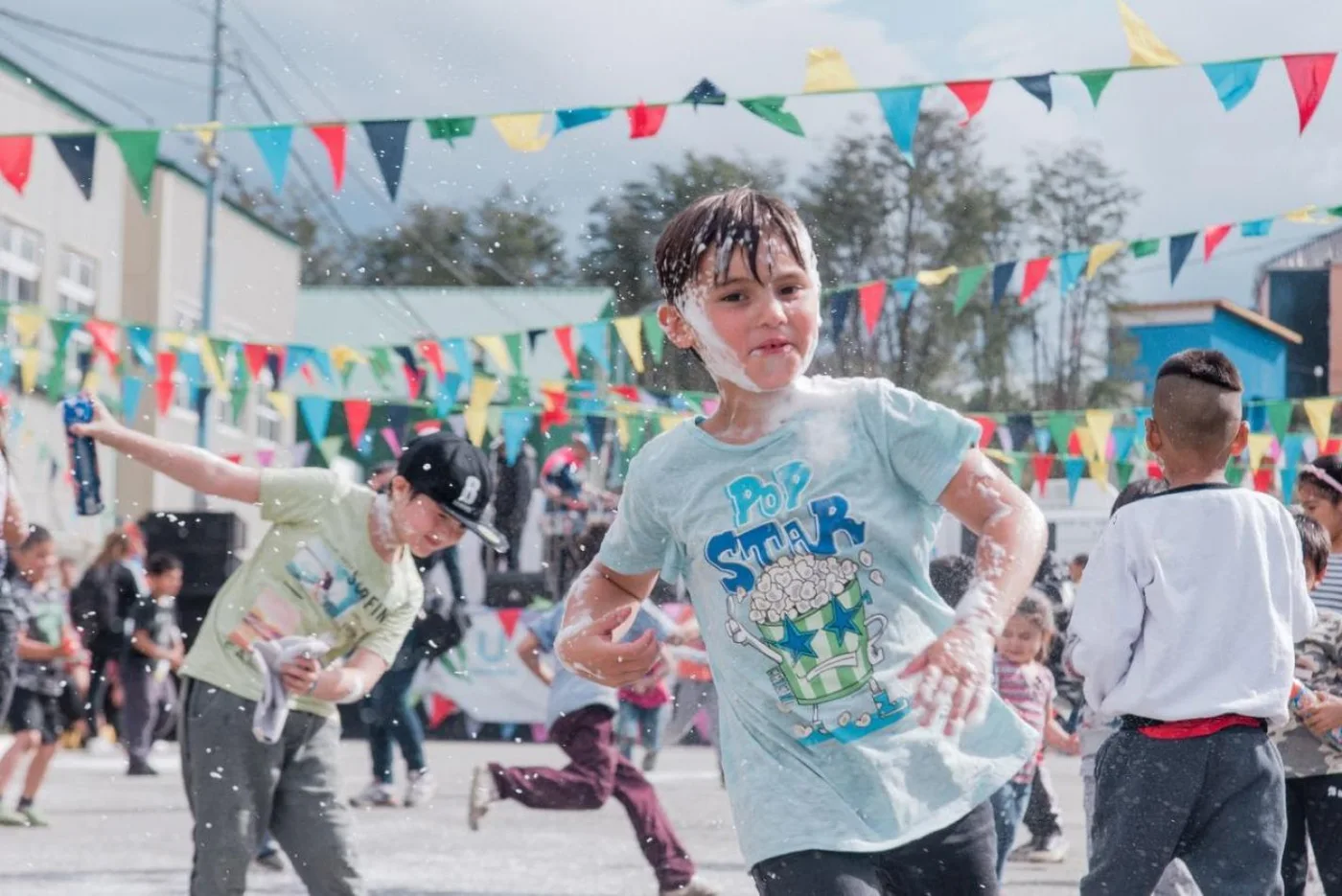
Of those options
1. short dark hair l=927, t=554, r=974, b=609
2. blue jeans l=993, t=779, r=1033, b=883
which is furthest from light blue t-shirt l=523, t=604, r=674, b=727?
blue jeans l=993, t=779, r=1033, b=883

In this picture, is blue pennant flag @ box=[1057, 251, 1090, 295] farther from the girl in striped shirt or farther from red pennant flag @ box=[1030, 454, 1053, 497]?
the girl in striped shirt

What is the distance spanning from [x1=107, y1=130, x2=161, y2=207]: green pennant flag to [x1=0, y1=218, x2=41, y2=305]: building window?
53.9ft

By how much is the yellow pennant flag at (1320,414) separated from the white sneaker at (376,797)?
5.60m

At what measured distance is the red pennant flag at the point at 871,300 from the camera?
11164 mm

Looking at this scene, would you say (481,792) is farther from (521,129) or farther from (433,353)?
(433,353)

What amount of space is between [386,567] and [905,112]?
126 inches

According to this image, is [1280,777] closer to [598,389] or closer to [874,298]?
[874,298]

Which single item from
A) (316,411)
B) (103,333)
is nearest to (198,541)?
(103,333)

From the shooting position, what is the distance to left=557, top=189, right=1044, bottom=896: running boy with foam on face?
274 centimetres

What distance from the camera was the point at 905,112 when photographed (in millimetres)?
7055

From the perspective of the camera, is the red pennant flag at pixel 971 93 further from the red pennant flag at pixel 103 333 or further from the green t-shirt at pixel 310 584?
the red pennant flag at pixel 103 333

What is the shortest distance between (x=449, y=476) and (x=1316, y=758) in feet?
7.11

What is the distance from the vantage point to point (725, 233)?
112 inches

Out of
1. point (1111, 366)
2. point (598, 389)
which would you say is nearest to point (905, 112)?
point (598, 389)
